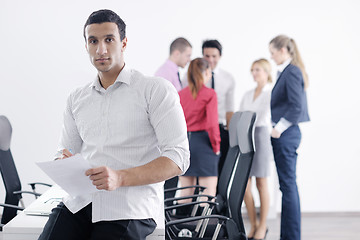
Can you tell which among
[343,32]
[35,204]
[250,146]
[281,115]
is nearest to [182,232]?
[250,146]

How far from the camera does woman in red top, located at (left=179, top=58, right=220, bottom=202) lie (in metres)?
3.39

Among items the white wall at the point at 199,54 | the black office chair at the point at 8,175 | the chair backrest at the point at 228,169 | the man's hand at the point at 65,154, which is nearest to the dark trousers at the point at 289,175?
the chair backrest at the point at 228,169

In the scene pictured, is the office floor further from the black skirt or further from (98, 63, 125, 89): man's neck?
(98, 63, 125, 89): man's neck

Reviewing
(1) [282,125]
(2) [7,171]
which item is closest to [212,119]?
(1) [282,125]

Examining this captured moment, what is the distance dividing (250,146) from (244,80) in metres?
2.42

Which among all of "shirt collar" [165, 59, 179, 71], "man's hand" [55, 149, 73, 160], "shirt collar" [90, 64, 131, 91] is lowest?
"man's hand" [55, 149, 73, 160]

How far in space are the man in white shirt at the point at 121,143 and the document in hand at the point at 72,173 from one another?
0.07 metres

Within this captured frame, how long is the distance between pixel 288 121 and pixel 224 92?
31.7 inches

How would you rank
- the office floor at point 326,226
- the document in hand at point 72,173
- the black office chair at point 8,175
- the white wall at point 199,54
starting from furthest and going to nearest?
the white wall at point 199,54, the office floor at point 326,226, the black office chair at point 8,175, the document in hand at point 72,173

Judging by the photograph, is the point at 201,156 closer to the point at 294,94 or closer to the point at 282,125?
the point at 282,125

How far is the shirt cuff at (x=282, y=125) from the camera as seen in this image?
133 inches

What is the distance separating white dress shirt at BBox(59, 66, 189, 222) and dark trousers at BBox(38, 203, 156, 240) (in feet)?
0.08

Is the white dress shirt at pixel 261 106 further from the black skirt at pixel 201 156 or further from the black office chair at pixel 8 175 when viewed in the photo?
the black office chair at pixel 8 175

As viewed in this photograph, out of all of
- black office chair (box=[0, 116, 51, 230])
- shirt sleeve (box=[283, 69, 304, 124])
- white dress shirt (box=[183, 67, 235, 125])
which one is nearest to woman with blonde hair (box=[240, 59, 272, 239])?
white dress shirt (box=[183, 67, 235, 125])
